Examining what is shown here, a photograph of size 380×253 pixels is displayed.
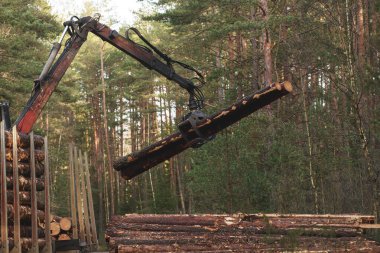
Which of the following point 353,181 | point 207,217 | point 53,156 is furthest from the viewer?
point 53,156

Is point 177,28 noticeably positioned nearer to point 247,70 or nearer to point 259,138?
point 247,70

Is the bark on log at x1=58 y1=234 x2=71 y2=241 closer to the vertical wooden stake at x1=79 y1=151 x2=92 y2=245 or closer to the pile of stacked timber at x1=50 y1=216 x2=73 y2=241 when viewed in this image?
the pile of stacked timber at x1=50 y1=216 x2=73 y2=241

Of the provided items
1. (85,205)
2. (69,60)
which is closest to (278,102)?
(85,205)

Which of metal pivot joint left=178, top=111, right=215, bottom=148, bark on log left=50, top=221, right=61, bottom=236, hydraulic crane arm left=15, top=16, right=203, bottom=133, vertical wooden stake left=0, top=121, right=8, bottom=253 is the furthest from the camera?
bark on log left=50, top=221, right=61, bottom=236

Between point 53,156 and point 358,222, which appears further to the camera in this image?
point 53,156

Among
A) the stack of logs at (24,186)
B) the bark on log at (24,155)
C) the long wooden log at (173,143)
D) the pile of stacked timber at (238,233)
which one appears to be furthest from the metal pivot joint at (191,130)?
the bark on log at (24,155)

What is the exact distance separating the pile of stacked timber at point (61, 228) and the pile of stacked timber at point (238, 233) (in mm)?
5270

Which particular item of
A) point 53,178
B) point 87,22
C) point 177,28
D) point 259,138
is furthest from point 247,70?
point 53,178

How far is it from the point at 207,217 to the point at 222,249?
117cm

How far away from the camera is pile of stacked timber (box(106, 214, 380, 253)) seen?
664 centimetres

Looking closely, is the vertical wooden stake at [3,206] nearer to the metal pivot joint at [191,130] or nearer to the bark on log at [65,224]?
the bark on log at [65,224]

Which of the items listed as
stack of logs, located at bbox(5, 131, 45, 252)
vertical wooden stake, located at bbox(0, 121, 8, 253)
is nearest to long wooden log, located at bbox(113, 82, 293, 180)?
vertical wooden stake, located at bbox(0, 121, 8, 253)

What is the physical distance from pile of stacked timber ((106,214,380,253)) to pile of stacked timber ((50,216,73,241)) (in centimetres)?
527

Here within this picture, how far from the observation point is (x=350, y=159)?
1605 cm
